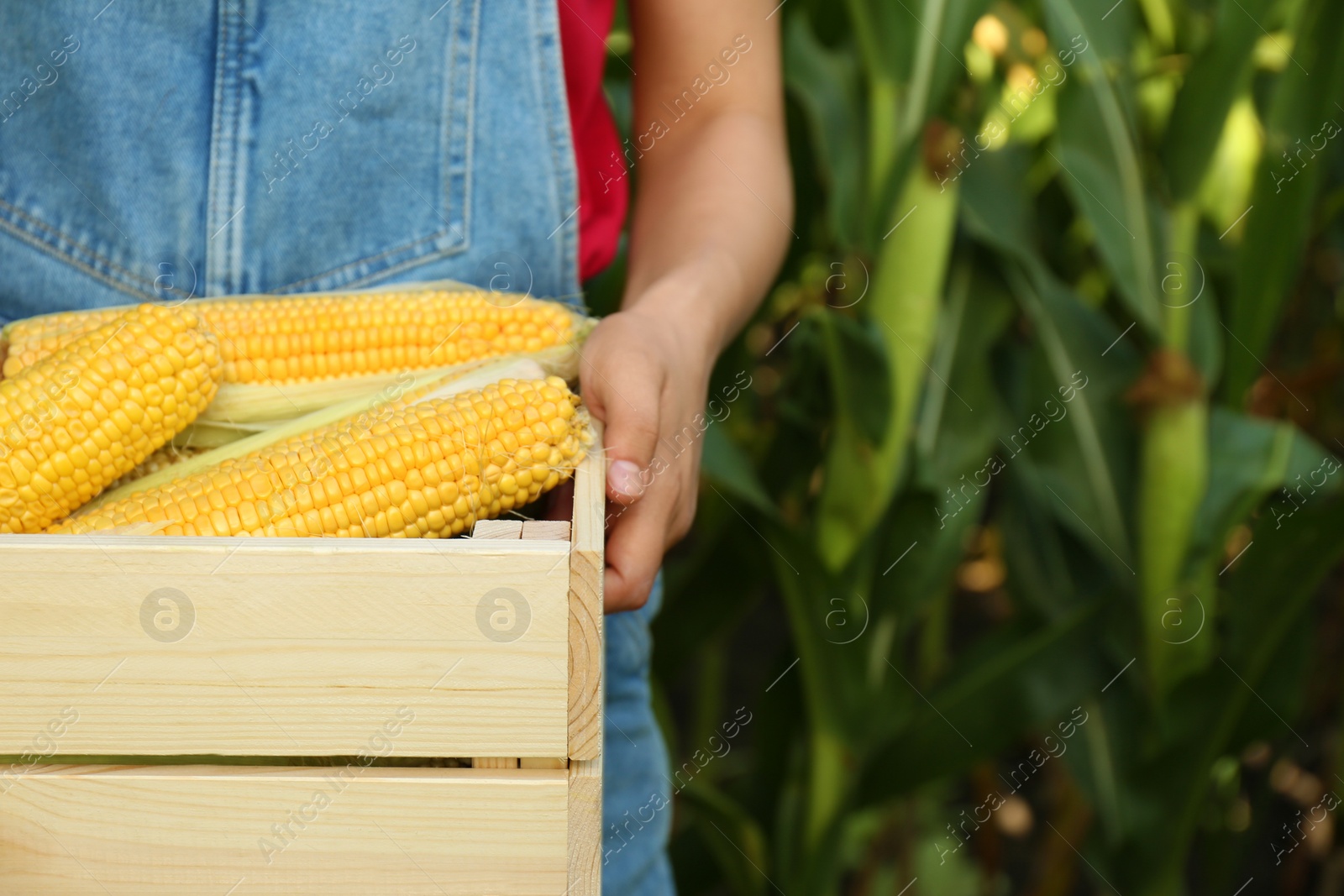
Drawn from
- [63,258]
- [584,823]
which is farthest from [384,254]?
[584,823]

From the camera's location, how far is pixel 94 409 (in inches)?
23.6

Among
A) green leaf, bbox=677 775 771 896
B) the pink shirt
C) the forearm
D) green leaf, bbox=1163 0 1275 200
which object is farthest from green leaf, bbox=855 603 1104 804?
the pink shirt

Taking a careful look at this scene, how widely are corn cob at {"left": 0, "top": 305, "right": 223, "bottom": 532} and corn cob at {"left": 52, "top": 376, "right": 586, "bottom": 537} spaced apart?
29 millimetres

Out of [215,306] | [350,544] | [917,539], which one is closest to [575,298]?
[215,306]

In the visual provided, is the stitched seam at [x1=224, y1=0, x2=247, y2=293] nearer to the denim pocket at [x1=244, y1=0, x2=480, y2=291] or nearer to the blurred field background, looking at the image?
the denim pocket at [x1=244, y1=0, x2=480, y2=291]

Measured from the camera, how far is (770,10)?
0.90 metres

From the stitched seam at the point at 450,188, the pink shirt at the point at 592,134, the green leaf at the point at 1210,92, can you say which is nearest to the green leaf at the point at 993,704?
the green leaf at the point at 1210,92

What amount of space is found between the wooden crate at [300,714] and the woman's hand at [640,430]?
16cm

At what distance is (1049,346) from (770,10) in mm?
616

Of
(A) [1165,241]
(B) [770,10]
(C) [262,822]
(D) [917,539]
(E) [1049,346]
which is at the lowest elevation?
(D) [917,539]

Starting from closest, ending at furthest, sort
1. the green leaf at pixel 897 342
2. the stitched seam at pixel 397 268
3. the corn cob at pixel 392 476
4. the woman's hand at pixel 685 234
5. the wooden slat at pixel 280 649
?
the wooden slat at pixel 280 649 < the corn cob at pixel 392 476 < the woman's hand at pixel 685 234 < the stitched seam at pixel 397 268 < the green leaf at pixel 897 342

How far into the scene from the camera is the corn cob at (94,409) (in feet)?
1.91

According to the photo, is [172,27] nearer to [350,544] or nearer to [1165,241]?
[350,544]

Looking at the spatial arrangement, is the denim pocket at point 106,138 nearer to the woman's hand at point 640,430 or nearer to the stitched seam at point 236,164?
the stitched seam at point 236,164
